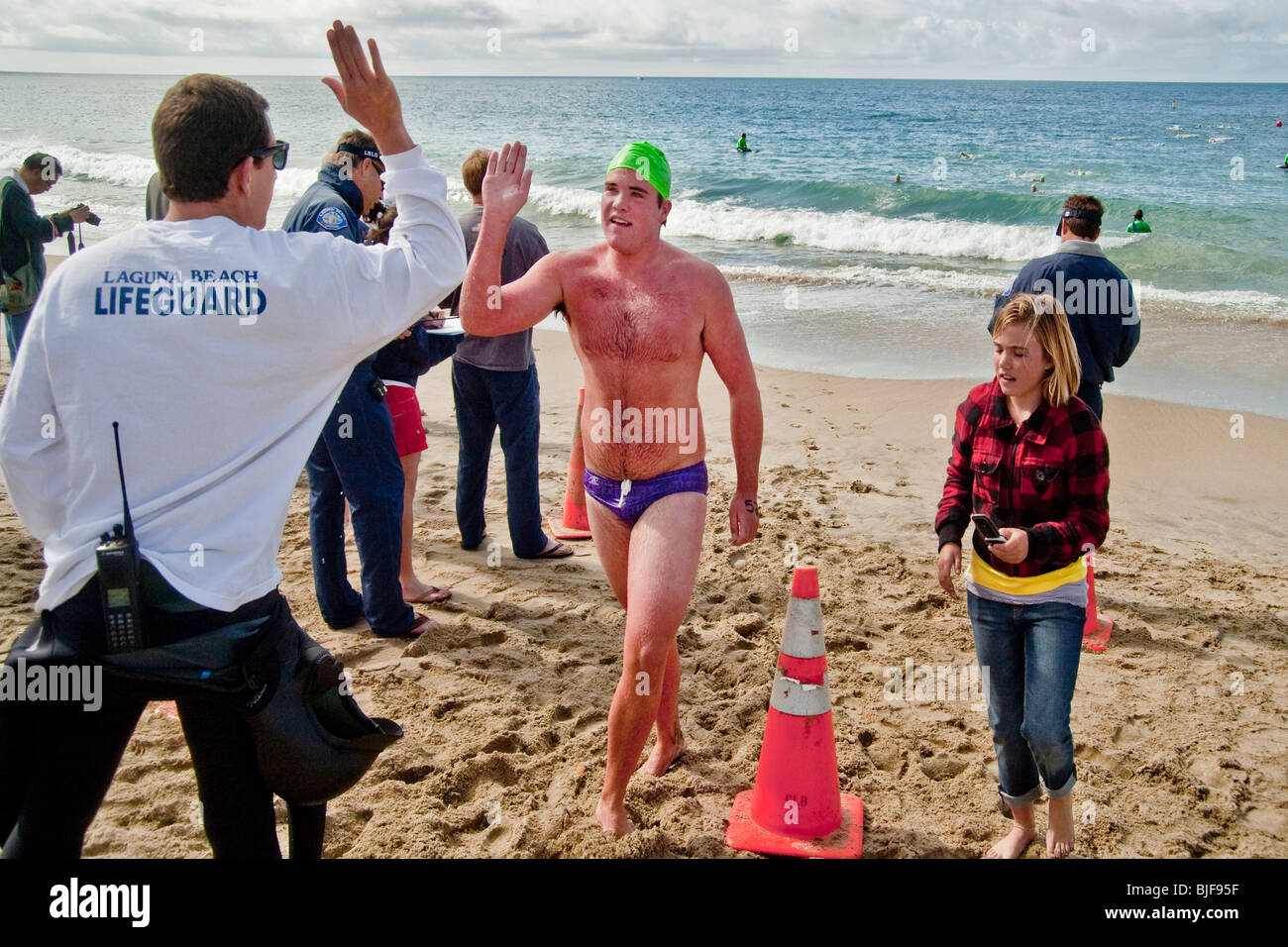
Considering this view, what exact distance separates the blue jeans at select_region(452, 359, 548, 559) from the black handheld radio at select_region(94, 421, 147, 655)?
362cm

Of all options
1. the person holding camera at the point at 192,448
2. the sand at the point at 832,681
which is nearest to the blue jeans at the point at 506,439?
the sand at the point at 832,681

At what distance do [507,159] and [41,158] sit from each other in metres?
6.09

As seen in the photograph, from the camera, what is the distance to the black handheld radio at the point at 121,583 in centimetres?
190

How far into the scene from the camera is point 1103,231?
19750mm

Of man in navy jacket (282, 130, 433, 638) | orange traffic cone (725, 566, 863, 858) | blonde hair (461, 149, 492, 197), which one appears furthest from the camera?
blonde hair (461, 149, 492, 197)

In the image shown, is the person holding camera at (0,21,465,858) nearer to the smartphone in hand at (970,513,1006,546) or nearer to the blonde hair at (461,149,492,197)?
the smartphone in hand at (970,513,1006,546)

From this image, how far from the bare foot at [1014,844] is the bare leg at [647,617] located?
1.25m

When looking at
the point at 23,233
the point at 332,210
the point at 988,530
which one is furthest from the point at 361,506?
the point at 23,233

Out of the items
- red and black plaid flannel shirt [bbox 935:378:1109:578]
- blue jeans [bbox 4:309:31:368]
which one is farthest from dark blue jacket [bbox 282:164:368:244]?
blue jeans [bbox 4:309:31:368]

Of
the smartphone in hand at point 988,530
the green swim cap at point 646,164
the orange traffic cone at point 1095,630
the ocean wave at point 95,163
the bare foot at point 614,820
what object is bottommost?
the bare foot at point 614,820

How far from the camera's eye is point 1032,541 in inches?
117

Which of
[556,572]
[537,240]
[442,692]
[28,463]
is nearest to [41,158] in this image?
[537,240]

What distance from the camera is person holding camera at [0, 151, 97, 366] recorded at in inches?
280

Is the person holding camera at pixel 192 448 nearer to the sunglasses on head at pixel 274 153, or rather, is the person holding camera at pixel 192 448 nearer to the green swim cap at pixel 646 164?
the sunglasses on head at pixel 274 153
